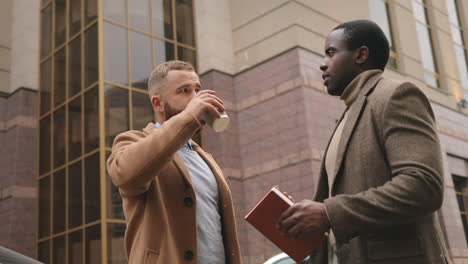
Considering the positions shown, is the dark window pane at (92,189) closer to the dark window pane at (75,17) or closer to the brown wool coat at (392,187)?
the dark window pane at (75,17)

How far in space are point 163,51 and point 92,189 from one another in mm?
4396

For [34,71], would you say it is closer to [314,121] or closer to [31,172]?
[31,172]

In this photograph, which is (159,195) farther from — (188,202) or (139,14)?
(139,14)

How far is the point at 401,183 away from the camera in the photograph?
6.71ft

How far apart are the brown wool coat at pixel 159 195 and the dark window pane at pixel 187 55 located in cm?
1293

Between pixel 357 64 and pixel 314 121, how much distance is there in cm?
1143

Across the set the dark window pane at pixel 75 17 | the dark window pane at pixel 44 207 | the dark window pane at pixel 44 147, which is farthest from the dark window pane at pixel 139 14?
the dark window pane at pixel 44 207

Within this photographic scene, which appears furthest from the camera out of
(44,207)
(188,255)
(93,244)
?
(44,207)

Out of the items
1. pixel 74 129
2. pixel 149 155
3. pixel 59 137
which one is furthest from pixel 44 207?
pixel 149 155

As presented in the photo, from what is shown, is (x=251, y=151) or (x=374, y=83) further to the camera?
(x=251, y=151)

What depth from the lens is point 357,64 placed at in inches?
101

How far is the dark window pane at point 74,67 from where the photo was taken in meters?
14.7

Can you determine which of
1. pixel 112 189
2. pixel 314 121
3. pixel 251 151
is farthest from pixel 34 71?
pixel 314 121

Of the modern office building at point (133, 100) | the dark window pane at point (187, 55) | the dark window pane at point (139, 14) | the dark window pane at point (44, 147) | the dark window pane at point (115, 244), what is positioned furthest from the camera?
the dark window pane at point (187, 55)
